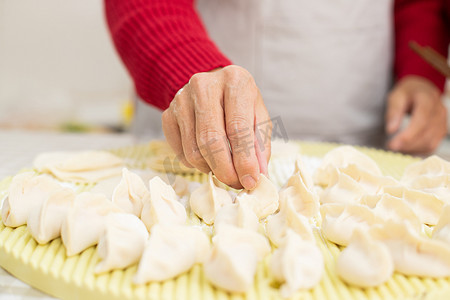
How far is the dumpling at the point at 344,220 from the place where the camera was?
1.93 ft

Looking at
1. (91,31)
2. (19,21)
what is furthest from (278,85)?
(19,21)

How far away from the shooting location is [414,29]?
1.39 m

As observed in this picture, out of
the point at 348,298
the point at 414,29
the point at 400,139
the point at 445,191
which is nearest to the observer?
the point at 348,298

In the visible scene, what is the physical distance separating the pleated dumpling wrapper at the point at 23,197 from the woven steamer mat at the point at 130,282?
0.14 feet

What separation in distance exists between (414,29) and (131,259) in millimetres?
1353

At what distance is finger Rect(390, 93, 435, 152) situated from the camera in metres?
1.25

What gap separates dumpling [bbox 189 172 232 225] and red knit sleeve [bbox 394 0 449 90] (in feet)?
3.23

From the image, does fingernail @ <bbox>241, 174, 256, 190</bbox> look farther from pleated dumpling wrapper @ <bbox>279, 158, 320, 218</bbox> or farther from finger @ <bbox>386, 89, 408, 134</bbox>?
finger @ <bbox>386, 89, 408, 134</bbox>

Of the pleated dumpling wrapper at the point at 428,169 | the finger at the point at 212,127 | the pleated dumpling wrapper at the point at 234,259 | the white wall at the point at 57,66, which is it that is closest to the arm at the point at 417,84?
the pleated dumpling wrapper at the point at 428,169

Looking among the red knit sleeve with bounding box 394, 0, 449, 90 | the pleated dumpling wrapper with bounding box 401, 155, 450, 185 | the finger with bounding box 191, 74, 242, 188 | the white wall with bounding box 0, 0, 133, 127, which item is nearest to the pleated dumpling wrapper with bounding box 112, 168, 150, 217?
the finger with bounding box 191, 74, 242, 188

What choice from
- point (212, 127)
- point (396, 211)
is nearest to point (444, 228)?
point (396, 211)

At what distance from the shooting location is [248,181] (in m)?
0.67

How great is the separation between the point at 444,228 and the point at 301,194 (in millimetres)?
238

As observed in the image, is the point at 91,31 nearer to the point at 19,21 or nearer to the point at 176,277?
the point at 19,21
